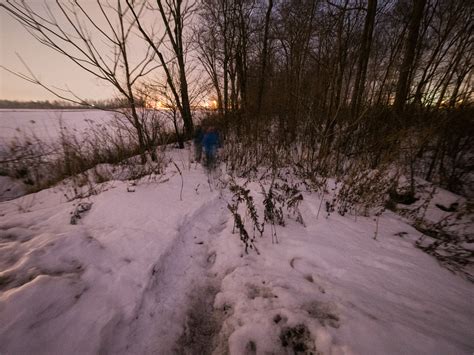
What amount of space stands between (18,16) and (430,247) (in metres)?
5.50

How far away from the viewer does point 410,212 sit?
277cm

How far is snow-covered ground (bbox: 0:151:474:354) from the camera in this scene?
106 cm

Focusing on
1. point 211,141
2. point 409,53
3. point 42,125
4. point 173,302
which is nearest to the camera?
point 173,302

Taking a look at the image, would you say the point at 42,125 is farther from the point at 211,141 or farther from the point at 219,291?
the point at 219,291

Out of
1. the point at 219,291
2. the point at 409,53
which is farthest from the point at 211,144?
the point at 409,53

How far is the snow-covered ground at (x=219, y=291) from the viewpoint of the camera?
3.46 ft

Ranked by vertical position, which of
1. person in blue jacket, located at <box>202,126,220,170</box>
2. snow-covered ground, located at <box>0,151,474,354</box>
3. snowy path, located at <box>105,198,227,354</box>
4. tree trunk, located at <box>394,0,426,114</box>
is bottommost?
snowy path, located at <box>105,198,227,354</box>

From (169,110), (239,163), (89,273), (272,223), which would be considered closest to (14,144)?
(169,110)

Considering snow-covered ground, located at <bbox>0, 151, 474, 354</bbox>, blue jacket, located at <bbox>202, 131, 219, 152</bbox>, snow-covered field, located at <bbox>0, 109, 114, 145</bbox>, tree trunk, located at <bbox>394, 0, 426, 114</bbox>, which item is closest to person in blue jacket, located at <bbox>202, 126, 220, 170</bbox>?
blue jacket, located at <bbox>202, 131, 219, 152</bbox>

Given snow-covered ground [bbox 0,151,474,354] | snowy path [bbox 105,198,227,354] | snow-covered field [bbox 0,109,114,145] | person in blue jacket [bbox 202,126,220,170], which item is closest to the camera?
snow-covered ground [bbox 0,151,474,354]

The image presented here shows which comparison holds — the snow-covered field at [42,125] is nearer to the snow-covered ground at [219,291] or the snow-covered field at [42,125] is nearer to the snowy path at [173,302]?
the snow-covered ground at [219,291]

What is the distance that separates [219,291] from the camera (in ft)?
5.06

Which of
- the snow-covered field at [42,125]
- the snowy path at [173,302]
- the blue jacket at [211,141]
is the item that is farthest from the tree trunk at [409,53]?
the snow-covered field at [42,125]

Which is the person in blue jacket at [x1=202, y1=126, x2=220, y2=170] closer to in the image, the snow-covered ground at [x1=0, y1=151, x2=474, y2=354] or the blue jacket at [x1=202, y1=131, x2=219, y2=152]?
the blue jacket at [x1=202, y1=131, x2=219, y2=152]
